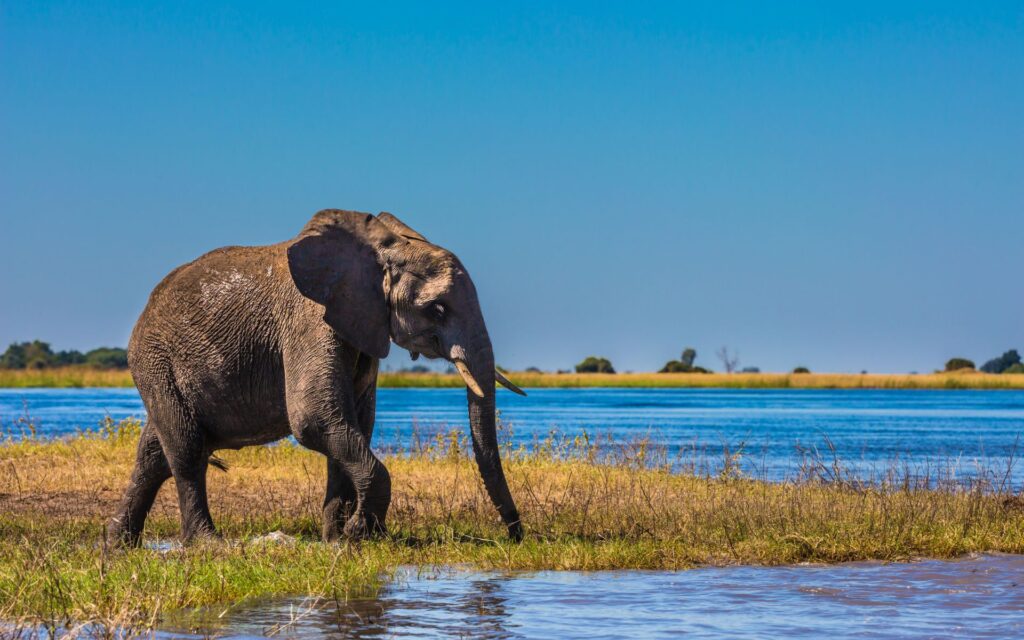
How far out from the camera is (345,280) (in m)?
10.0

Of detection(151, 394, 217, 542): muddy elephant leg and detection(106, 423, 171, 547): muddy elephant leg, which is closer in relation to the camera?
detection(151, 394, 217, 542): muddy elephant leg

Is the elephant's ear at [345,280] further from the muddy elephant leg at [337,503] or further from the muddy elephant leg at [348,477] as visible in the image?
the muddy elephant leg at [337,503]

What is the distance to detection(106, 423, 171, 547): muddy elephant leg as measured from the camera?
11172 mm

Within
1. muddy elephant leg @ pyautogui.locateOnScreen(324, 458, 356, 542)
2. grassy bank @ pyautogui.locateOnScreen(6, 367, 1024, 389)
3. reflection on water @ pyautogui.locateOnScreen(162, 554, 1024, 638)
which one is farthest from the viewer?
grassy bank @ pyautogui.locateOnScreen(6, 367, 1024, 389)

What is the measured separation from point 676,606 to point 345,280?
348 cm

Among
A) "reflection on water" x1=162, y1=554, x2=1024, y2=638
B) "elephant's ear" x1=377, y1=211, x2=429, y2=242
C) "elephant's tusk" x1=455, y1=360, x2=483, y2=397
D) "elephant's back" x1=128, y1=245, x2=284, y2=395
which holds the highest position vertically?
"elephant's ear" x1=377, y1=211, x2=429, y2=242

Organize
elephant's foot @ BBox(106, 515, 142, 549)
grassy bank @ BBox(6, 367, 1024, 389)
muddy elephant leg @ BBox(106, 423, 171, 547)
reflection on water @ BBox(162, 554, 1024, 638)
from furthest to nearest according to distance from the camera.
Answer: grassy bank @ BBox(6, 367, 1024, 389) < muddy elephant leg @ BBox(106, 423, 171, 547) < elephant's foot @ BBox(106, 515, 142, 549) < reflection on water @ BBox(162, 554, 1024, 638)

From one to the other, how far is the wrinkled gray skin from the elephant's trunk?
0.01m

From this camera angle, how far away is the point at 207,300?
35.0ft

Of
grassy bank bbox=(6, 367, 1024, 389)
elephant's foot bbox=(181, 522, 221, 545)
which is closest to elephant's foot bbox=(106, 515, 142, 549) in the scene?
elephant's foot bbox=(181, 522, 221, 545)

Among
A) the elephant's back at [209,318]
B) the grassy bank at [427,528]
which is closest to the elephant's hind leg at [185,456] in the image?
the elephant's back at [209,318]

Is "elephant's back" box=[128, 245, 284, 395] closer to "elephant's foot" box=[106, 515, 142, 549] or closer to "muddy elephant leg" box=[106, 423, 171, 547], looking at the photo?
"muddy elephant leg" box=[106, 423, 171, 547]

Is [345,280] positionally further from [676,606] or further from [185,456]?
[676,606]

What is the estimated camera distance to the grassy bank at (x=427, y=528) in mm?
8273
